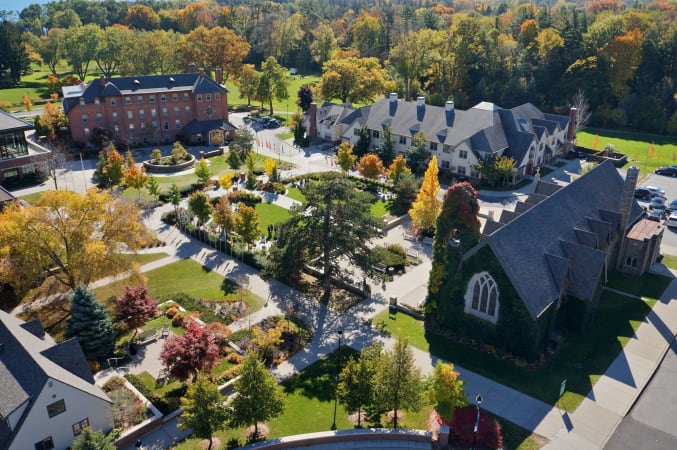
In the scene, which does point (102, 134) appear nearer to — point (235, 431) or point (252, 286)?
point (252, 286)

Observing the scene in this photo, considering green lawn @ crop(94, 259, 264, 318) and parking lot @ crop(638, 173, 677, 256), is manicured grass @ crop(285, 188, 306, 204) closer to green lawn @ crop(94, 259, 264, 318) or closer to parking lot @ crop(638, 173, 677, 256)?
green lawn @ crop(94, 259, 264, 318)

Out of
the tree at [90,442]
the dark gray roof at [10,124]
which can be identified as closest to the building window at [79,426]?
the tree at [90,442]

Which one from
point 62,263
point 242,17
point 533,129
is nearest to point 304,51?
point 242,17

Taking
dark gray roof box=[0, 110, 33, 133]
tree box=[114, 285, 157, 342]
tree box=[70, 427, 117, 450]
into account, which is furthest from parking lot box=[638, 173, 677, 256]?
dark gray roof box=[0, 110, 33, 133]

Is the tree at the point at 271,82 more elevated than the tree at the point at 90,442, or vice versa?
the tree at the point at 271,82

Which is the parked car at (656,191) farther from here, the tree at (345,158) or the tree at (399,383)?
the tree at (399,383)

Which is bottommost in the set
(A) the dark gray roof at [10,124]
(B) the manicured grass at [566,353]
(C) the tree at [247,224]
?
(B) the manicured grass at [566,353]

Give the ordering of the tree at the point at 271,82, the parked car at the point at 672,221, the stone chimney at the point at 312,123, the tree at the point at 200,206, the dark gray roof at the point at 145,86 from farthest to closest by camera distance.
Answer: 1. the tree at the point at 271,82
2. the stone chimney at the point at 312,123
3. the dark gray roof at the point at 145,86
4. the parked car at the point at 672,221
5. the tree at the point at 200,206
